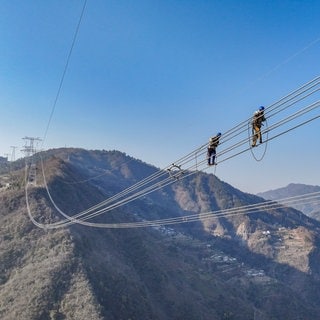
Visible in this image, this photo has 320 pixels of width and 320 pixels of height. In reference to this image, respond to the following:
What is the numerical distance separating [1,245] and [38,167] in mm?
44248

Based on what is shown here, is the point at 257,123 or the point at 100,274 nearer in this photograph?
the point at 257,123

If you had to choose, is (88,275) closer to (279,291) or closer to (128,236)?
(128,236)

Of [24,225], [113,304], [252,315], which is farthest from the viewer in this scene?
[252,315]

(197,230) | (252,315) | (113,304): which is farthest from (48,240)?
(197,230)

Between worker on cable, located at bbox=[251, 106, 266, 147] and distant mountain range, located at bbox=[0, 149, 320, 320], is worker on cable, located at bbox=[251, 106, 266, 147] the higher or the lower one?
the higher one

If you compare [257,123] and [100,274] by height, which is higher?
[257,123]

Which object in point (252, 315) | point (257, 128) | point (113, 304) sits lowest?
point (252, 315)

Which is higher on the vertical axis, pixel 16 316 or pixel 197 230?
pixel 197 230

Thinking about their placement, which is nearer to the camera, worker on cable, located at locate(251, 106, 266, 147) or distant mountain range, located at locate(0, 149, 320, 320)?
worker on cable, located at locate(251, 106, 266, 147)

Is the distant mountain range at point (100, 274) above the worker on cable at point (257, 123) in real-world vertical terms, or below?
below

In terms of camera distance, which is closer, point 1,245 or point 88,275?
point 88,275

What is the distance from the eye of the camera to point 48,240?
72562 millimetres

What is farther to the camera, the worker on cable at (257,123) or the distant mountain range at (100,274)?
the distant mountain range at (100,274)

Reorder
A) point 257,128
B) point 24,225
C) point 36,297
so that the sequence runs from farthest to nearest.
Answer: point 24,225, point 36,297, point 257,128
